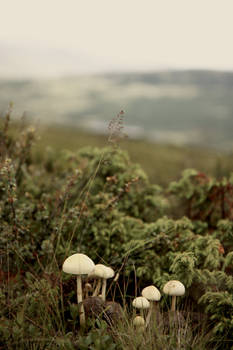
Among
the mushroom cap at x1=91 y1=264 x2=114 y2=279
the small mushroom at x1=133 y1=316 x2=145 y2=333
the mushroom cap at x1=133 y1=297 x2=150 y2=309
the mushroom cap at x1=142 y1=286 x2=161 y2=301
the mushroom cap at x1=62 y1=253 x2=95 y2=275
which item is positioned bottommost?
the small mushroom at x1=133 y1=316 x2=145 y2=333

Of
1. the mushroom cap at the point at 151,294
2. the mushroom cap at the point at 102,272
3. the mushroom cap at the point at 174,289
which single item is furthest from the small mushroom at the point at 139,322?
the mushroom cap at the point at 102,272

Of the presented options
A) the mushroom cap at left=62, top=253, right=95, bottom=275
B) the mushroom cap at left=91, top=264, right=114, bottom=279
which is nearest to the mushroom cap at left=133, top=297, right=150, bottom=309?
the mushroom cap at left=91, top=264, right=114, bottom=279

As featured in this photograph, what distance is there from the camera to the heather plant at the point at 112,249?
2832mm

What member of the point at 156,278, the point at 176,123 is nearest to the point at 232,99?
the point at 176,123

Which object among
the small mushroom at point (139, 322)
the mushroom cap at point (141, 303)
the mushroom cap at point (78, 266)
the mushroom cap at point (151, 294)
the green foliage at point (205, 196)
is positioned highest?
the green foliage at point (205, 196)

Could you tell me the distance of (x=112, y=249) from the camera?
420 cm

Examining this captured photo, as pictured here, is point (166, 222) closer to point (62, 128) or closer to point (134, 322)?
point (134, 322)

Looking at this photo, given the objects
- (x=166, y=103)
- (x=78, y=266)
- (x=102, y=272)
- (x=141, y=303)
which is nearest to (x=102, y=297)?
(x=102, y=272)

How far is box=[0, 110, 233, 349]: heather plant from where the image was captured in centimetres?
283

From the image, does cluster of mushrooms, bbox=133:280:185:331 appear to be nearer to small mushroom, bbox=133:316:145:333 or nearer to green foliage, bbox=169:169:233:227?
small mushroom, bbox=133:316:145:333

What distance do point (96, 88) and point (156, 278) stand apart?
36.6 ft

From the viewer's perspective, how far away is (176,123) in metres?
8.97

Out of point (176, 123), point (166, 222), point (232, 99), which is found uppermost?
point (232, 99)

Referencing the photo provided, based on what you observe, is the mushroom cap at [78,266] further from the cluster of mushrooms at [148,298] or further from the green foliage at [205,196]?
the green foliage at [205,196]
